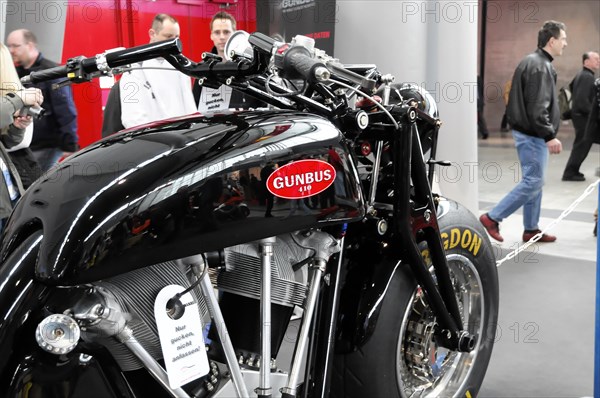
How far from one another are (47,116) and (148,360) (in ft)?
9.79

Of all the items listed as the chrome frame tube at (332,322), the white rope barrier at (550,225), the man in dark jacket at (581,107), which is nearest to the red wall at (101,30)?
the white rope barrier at (550,225)

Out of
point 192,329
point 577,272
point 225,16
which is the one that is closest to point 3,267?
point 192,329

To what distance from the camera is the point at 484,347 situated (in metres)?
2.45

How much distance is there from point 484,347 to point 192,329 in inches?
53.0

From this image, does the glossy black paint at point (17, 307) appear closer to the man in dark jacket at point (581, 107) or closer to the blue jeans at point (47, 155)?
the blue jeans at point (47, 155)

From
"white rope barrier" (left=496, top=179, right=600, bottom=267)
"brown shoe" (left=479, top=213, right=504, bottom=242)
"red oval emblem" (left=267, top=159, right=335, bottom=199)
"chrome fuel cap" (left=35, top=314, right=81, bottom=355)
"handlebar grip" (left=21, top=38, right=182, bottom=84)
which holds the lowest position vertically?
"brown shoe" (left=479, top=213, right=504, bottom=242)

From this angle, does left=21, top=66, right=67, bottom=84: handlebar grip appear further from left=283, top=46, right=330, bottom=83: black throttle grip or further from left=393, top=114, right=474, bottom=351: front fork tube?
left=393, top=114, right=474, bottom=351: front fork tube

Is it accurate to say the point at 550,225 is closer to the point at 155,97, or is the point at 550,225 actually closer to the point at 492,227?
the point at 492,227

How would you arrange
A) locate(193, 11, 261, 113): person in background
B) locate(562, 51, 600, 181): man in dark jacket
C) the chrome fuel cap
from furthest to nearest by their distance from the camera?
1. locate(562, 51, 600, 181): man in dark jacket
2. locate(193, 11, 261, 113): person in background
3. the chrome fuel cap

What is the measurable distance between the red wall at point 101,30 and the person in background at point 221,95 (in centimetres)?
272

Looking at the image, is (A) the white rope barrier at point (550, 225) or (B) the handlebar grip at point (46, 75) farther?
(A) the white rope barrier at point (550, 225)

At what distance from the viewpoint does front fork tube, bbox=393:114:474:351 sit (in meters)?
1.92

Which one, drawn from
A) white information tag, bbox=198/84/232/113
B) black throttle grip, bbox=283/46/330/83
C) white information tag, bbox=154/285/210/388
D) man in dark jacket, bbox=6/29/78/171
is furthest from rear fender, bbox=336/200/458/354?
man in dark jacket, bbox=6/29/78/171

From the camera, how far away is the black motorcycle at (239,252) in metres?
1.28
